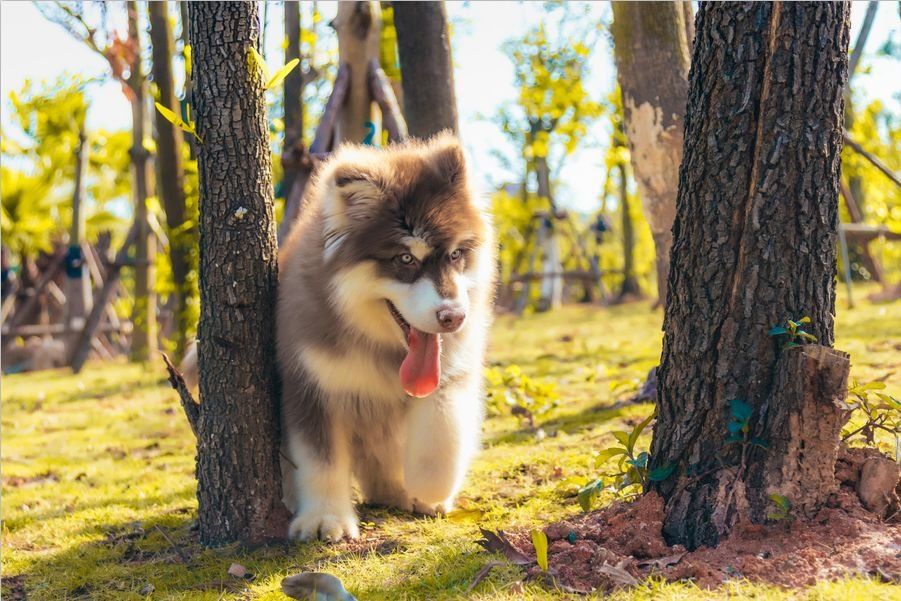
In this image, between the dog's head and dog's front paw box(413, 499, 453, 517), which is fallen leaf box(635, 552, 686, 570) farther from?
dog's front paw box(413, 499, 453, 517)

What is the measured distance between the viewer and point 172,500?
489cm

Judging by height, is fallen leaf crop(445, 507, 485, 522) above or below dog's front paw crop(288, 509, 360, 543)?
below

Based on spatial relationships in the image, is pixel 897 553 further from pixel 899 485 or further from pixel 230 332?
pixel 230 332

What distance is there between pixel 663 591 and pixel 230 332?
2.11 metres

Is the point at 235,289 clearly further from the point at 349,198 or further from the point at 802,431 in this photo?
the point at 802,431

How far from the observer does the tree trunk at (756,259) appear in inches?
118

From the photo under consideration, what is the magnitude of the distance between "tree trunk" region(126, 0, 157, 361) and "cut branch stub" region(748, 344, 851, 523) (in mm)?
9835

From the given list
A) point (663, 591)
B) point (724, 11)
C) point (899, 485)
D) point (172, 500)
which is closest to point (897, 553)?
point (899, 485)

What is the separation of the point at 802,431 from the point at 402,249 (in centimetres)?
169

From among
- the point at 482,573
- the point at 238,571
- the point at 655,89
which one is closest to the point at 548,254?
the point at 655,89

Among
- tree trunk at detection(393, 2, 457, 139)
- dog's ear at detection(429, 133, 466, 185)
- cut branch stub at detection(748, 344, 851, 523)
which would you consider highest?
tree trunk at detection(393, 2, 457, 139)

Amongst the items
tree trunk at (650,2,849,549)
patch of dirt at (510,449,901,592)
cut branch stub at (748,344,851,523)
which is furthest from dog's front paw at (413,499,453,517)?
cut branch stub at (748,344,851,523)

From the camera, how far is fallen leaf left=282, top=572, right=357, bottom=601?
2.99 metres

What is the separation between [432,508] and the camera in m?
4.26
